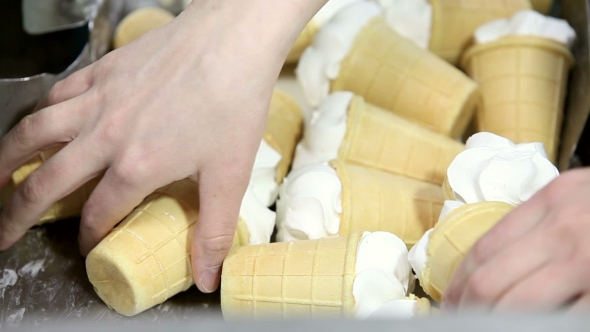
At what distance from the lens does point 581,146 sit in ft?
4.41

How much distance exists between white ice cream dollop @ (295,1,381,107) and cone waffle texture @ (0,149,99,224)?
1.78ft

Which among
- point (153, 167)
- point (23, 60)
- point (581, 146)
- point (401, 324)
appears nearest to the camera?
point (401, 324)

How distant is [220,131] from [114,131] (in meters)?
0.16

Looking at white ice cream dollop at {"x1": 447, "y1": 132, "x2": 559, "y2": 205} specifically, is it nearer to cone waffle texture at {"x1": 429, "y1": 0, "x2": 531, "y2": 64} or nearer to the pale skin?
the pale skin

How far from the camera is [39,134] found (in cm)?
89

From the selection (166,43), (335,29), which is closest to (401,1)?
(335,29)

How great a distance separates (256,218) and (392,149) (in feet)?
1.02

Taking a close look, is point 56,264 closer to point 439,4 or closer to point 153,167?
point 153,167

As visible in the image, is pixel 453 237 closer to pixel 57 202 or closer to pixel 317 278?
pixel 317 278

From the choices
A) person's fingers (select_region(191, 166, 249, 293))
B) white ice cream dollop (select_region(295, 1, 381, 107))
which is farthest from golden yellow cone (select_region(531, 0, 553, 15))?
person's fingers (select_region(191, 166, 249, 293))

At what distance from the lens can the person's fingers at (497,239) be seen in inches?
23.7

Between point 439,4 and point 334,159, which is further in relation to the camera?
point 439,4

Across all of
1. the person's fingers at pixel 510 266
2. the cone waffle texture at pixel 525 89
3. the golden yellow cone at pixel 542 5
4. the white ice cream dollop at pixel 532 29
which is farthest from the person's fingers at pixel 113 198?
the golden yellow cone at pixel 542 5

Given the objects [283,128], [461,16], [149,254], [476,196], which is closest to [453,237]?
[476,196]
